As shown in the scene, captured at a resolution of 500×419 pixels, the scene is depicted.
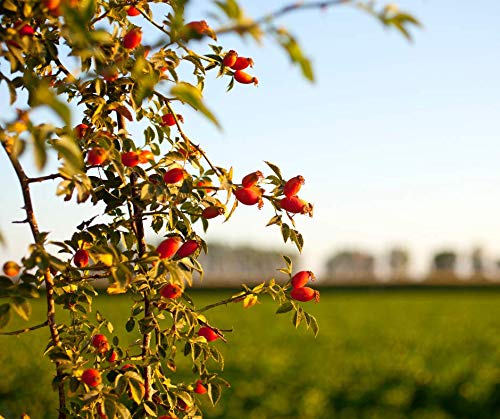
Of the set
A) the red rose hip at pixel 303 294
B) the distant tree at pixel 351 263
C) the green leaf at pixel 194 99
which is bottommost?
the distant tree at pixel 351 263

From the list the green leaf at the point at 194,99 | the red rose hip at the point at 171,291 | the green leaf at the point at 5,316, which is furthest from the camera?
the red rose hip at the point at 171,291

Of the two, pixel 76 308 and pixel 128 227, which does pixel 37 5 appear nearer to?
pixel 128 227

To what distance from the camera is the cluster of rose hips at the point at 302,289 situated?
1445 mm

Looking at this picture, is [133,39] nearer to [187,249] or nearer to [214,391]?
[187,249]

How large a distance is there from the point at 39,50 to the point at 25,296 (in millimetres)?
417

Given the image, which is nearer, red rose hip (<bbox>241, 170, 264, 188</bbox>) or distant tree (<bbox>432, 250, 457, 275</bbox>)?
red rose hip (<bbox>241, 170, 264, 188</bbox>)

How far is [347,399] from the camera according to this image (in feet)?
25.0

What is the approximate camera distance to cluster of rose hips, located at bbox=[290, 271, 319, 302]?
145 centimetres

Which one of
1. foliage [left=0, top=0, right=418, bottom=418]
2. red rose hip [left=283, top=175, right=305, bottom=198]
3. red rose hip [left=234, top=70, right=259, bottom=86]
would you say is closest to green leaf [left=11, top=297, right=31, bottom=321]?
foliage [left=0, top=0, right=418, bottom=418]

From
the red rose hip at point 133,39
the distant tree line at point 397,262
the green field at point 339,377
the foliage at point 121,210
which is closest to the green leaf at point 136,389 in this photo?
the foliage at point 121,210

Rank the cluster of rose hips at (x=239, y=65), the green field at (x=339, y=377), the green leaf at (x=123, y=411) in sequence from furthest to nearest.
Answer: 1. the green field at (x=339, y=377)
2. the cluster of rose hips at (x=239, y=65)
3. the green leaf at (x=123, y=411)

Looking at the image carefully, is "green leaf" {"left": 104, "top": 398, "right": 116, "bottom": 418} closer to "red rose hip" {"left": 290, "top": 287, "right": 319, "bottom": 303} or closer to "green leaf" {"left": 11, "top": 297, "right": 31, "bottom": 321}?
"green leaf" {"left": 11, "top": 297, "right": 31, "bottom": 321}

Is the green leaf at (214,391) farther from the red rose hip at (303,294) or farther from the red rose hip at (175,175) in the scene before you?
the red rose hip at (175,175)

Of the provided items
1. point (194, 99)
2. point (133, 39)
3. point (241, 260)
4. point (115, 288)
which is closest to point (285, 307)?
point (115, 288)
